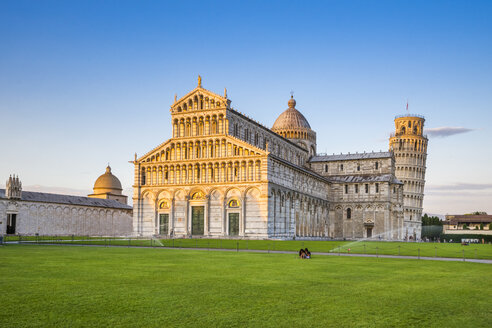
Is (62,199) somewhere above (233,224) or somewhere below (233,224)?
above

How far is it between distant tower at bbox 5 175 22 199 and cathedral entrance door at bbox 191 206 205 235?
97.8 feet

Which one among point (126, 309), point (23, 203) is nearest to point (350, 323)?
point (126, 309)

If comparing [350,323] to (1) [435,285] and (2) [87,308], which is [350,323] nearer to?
(2) [87,308]

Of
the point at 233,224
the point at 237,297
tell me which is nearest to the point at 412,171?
the point at 233,224

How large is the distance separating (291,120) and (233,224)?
149 feet

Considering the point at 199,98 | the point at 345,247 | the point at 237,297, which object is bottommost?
the point at 345,247

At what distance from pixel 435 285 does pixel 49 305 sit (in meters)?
13.8

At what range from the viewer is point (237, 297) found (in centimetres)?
1553

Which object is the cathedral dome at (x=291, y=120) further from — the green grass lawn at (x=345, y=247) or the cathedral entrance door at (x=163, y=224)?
the green grass lawn at (x=345, y=247)

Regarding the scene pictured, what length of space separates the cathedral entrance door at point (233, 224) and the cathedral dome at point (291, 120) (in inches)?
1692

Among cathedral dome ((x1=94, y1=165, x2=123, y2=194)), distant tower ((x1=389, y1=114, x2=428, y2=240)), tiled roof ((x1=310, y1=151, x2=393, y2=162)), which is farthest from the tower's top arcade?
cathedral dome ((x1=94, y1=165, x2=123, y2=194))

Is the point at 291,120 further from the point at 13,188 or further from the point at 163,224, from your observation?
the point at 13,188

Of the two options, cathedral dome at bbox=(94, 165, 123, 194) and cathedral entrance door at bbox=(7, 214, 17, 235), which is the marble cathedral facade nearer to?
cathedral entrance door at bbox=(7, 214, 17, 235)

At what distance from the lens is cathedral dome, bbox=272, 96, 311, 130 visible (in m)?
112
